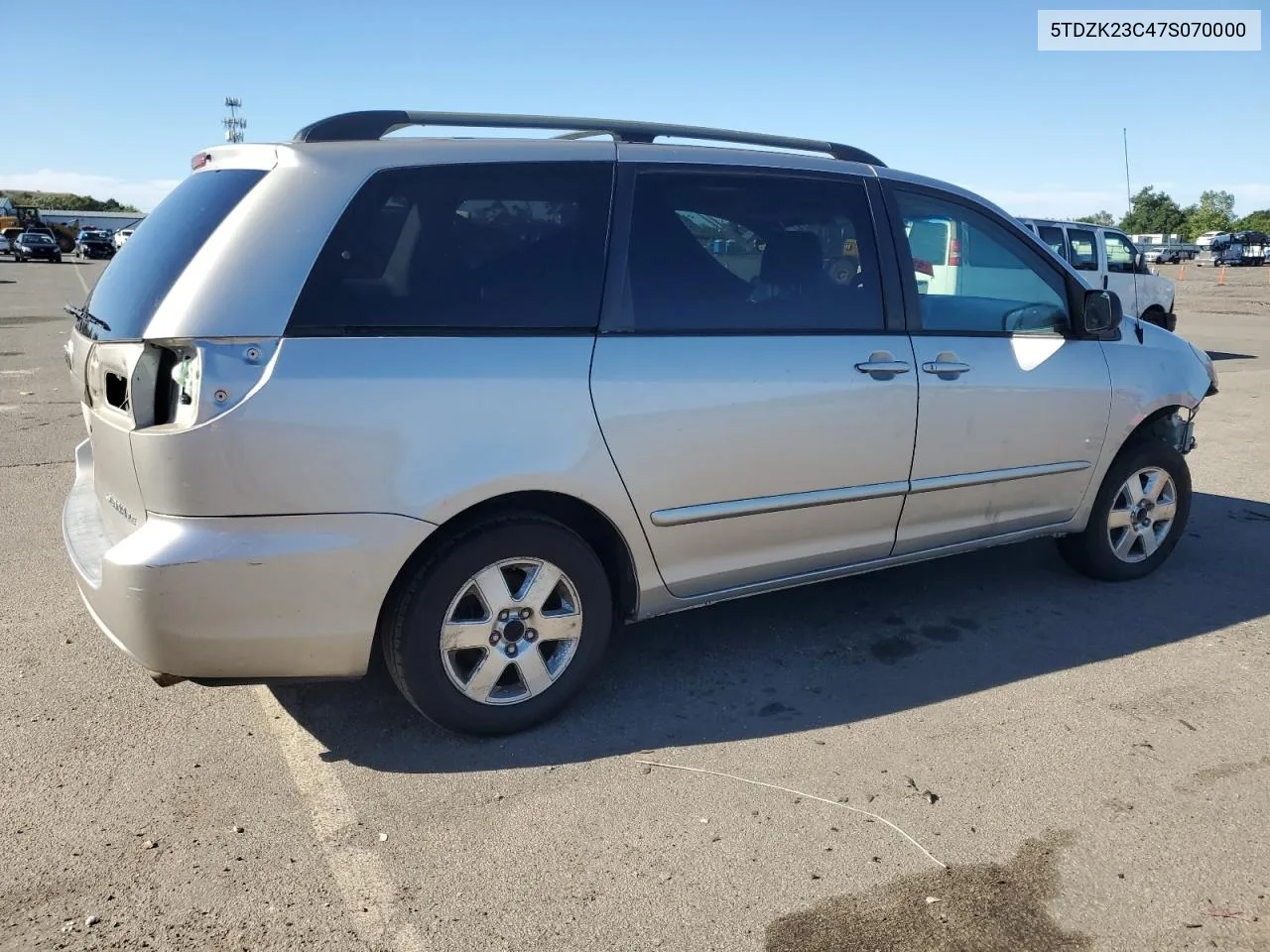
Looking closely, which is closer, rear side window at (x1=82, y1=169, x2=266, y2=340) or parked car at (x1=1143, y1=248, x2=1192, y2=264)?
rear side window at (x1=82, y1=169, x2=266, y2=340)

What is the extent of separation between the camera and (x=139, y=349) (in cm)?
280

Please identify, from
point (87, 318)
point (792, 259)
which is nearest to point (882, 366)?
point (792, 259)

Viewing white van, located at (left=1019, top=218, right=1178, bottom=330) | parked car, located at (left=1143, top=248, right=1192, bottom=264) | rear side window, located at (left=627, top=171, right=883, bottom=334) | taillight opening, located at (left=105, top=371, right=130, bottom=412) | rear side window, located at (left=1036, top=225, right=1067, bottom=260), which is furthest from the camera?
parked car, located at (left=1143, top=248, right=1192, bottom=264)

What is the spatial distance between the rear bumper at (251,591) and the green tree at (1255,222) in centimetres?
10942

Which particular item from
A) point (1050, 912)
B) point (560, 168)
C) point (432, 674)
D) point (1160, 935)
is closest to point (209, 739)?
point (432, 674)

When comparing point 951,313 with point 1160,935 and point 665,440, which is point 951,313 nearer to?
point 665,440

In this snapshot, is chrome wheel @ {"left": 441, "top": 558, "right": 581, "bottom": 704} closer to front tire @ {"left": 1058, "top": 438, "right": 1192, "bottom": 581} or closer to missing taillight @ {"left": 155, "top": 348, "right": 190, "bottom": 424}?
missing taillight @ {"left": 155, "top": 348, "right": 190, "bottom": 424}

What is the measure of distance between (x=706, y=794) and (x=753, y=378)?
139 cm

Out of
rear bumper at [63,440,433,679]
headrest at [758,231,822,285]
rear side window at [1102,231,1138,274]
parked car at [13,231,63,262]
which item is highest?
parked car at [13,231,63,262]

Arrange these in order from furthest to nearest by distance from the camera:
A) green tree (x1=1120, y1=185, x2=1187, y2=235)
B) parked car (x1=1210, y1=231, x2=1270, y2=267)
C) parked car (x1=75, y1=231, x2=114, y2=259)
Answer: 1. green tree (x1=1120, y1=185, x2=1187, y2=235)
2. parked car (x1=1210, y1=231, x2=1270, y2=267)
3. parked car (x1=75, y1=231, x2=114, y2=259)

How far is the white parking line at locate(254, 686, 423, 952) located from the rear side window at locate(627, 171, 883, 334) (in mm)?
1711

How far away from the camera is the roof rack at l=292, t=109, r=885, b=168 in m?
3.15

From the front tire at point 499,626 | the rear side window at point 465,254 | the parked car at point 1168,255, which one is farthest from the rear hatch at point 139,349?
the parked car at point 1168,255

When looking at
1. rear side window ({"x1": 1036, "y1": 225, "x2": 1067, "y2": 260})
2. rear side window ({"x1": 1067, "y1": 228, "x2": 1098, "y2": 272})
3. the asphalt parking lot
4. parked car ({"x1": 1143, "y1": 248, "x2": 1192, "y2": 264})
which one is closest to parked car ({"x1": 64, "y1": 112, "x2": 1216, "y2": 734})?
the asphalt parking lot
